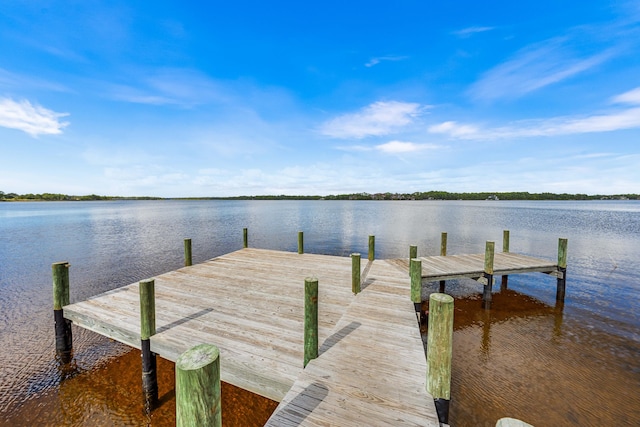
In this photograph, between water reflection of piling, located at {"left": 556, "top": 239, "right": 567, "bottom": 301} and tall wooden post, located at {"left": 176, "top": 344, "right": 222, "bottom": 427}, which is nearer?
tall wooden post, located at {"left": 176, "top": 344, "right": 222, "bottom": 427}

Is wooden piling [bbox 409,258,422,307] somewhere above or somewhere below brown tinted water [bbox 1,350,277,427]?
above

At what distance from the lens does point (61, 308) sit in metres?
7.18

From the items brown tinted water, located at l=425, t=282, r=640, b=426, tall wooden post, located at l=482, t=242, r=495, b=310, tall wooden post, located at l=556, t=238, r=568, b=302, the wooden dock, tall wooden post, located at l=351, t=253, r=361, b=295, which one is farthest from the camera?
tall wooden post, located at l=556, t=238, r=568, b=302

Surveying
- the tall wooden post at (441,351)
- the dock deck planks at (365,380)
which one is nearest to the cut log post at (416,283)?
the dock deck planks at (365,380)

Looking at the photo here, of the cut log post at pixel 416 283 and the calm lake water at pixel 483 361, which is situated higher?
the cut log post at pixel 416 283

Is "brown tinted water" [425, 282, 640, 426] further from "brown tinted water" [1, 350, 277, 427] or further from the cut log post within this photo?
"brown tinted water" [1, 350, 277, 427]

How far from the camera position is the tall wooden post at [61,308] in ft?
22.8

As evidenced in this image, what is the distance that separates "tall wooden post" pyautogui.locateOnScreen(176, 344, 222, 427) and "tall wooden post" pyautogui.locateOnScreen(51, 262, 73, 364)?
24.3 ft

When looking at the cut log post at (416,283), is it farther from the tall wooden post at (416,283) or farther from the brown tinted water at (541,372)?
the brown tinted water at (541,372)

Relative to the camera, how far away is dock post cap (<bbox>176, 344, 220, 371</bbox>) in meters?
1.99

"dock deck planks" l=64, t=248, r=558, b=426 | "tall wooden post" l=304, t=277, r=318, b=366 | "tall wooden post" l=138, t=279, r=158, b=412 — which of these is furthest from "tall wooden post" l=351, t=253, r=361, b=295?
"tall wooden post" l=138, t=279, r=158, b=412

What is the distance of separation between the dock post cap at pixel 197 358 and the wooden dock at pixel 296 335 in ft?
6.42

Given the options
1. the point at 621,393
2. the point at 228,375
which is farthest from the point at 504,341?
the point at 228,375

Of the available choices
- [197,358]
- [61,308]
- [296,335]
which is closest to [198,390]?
[197,358]
